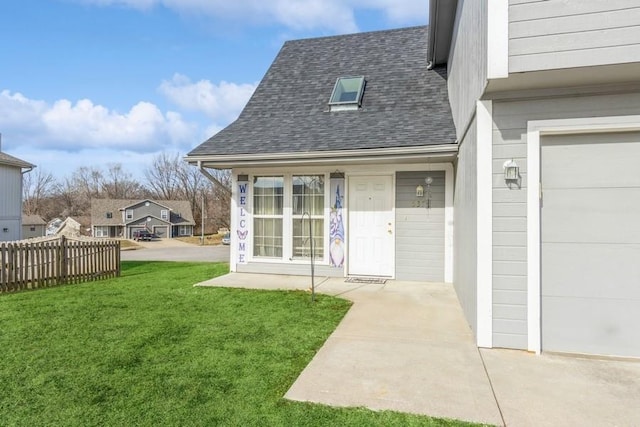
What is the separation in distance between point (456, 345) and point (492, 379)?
799mm

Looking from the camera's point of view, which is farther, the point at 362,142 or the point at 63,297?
the point at 362,142

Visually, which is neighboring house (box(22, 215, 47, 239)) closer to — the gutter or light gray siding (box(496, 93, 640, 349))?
the gutter

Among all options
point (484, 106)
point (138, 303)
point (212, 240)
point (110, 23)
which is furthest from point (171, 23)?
point (212, 240)

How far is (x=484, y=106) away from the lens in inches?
150

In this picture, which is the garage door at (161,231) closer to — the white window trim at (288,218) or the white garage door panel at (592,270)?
the white window trim at (288,218)

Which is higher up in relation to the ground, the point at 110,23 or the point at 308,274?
the point at 110,23

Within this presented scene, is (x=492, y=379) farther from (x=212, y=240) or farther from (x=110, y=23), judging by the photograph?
(x=212, y=240)

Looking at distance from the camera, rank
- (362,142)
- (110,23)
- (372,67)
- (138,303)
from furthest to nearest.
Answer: (110,23)
(372,67)
(362,142)
(138,303)

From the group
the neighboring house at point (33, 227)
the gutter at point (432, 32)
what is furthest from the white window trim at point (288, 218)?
the neighboring house at point (33, 227)

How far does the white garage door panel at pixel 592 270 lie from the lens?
3516 millimetres

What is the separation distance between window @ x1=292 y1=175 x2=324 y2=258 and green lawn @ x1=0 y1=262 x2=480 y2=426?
1.84 metres

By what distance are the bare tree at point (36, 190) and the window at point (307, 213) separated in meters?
56.3

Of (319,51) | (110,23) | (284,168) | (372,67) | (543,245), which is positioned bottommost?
(543,245)

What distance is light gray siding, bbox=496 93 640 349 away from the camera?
3719 millimetres
